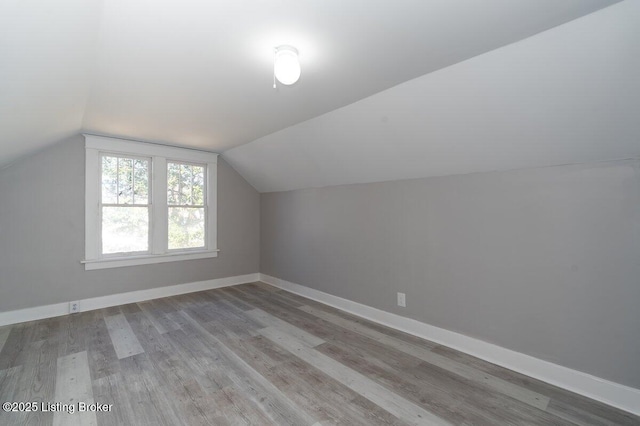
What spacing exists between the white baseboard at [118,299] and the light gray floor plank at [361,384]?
224 centimetres

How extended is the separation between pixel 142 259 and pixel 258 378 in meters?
2.91

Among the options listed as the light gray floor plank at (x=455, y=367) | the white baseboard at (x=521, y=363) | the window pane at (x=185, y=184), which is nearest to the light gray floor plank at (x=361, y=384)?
the light gray floor plank at (x=455, y=367)

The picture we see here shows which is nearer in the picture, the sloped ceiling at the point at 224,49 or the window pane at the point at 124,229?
the sloped ceiling at the point at 224,49

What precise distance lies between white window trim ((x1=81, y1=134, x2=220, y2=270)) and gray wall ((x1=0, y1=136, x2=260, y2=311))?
0.27 ft

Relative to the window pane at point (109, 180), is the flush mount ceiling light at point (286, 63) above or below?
above

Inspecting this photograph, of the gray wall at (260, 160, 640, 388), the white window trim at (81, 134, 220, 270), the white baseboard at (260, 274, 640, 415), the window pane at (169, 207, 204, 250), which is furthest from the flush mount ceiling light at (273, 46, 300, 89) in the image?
the window pane at (169, 207, 204, 250)

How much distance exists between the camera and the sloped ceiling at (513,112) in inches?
62.9

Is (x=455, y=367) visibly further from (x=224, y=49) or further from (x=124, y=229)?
(x=124, y=229)

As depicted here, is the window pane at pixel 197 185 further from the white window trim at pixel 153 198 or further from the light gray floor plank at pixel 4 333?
the light gray floor plank at pixel 4 333

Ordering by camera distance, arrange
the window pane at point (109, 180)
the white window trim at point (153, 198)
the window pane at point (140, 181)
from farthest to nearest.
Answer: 1. the window pane at point (140, 181)
2. the window pane at point (109, 180)
3. the white window trim at point (153, 198)

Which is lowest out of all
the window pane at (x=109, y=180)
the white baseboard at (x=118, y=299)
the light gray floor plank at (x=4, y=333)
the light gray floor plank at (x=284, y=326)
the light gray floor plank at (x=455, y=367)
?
the light gray floor plank at (x=455, y=367)

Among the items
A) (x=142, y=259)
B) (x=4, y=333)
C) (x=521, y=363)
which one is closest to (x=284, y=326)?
(x=521, y=363)

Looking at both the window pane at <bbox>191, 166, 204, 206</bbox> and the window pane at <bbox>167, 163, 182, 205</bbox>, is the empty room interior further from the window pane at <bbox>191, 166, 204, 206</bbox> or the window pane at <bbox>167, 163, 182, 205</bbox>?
the window pane at <bbox>191, 166, 204, 206</bbox>

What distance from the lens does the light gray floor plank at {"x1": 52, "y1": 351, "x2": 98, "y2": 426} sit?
5.96 ft
